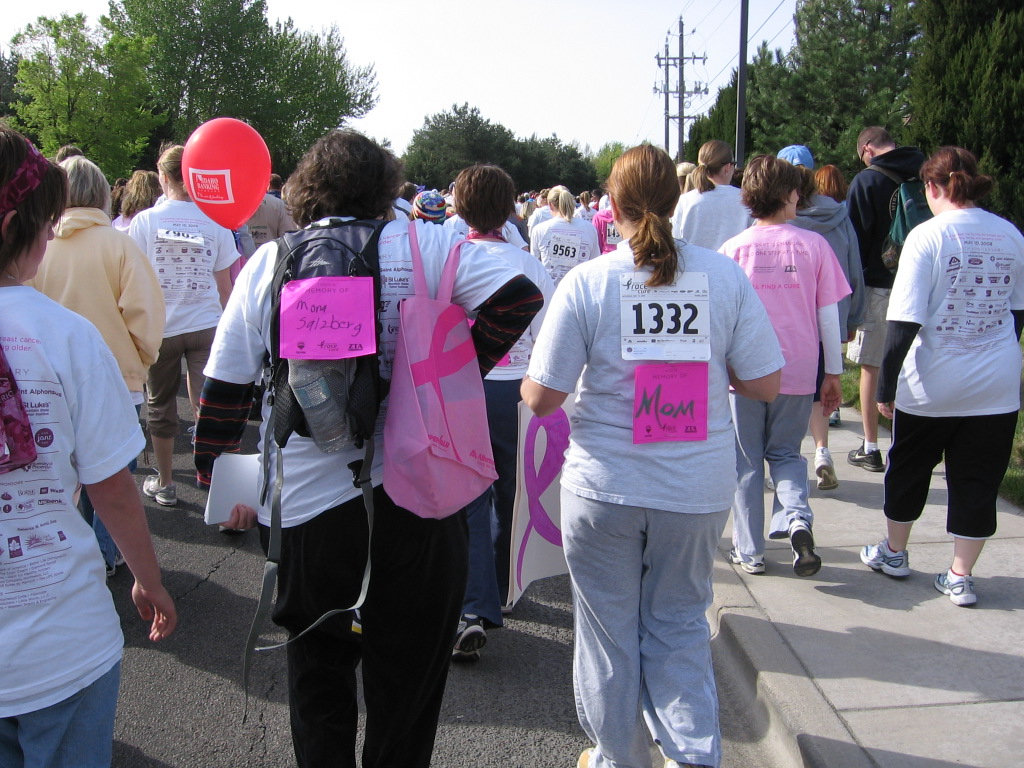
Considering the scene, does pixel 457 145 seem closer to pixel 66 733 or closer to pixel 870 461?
pixel 870 461

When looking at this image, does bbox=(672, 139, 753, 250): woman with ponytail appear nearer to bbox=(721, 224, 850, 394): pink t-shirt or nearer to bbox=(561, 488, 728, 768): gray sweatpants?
bbox=(721, 224, 850, 394): pink t-shirt

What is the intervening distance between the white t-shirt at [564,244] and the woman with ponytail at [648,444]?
5102 millimetres

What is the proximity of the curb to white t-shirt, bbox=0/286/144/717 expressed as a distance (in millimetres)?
2138

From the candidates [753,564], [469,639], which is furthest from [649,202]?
[753,564]

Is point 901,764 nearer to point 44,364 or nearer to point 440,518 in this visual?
point 440,518

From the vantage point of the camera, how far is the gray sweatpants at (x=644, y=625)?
8.13 ft

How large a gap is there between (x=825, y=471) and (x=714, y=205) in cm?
210

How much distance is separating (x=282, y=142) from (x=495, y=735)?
5996 cm

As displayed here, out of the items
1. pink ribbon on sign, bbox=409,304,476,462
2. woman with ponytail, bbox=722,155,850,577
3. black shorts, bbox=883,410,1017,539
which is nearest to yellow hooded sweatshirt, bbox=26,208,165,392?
pink ribbon on sign, bbox=409,304,476,462

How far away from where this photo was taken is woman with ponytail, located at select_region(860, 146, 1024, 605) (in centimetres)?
359

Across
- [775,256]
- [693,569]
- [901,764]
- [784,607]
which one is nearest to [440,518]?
[693,569]

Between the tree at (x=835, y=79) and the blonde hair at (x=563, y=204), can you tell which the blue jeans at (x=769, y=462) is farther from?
the tree at (x=835, y=79)

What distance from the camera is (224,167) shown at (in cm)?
486

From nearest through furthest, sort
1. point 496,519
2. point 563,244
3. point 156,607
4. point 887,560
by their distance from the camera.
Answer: point 156,607, point 496,519, point 887,560, point 563,244
